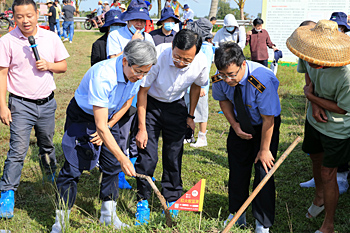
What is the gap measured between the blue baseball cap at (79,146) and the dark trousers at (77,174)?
0.05 m

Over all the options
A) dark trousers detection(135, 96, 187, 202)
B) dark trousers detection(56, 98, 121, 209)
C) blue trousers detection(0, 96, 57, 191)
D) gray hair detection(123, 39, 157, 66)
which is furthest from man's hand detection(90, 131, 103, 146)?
blue trousers detection(0, 96, 57, 191)

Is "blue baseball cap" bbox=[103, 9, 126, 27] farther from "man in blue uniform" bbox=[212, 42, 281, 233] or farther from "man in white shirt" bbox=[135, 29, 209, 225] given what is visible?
"man in blue uniform" bbox=[212, 42, 281, 233]

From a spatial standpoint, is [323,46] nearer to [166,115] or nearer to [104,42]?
[166,115]

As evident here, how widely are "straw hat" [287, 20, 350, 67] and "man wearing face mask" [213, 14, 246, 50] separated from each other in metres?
5.70

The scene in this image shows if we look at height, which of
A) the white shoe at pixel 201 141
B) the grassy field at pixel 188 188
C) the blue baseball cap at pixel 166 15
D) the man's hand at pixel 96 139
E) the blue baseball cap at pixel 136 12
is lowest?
the white shoe at pixel 201 141

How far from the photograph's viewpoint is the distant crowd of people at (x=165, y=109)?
283cm

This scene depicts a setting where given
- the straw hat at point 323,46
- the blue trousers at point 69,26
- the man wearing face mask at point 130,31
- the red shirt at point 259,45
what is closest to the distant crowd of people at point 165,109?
the straw hat at point 323,46

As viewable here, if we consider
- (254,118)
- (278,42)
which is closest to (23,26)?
(254,118)

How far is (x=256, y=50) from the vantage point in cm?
938

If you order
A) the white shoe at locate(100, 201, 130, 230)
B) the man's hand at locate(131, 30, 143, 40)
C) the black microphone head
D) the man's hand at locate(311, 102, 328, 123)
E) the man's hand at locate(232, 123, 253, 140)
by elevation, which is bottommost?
the white shoe at locate(100, 201, 130, 230)

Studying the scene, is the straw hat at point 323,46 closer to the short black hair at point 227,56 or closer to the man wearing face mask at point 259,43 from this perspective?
the short black hair at point 227,56

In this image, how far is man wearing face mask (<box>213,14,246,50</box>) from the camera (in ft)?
27.9

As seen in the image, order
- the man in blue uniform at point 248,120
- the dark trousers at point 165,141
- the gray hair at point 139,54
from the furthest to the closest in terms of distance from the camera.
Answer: the dark trousers at point 165,141
the man in blue uniform at point 248,120
the gray hair at point 139,54

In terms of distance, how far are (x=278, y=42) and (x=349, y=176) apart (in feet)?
25.0
